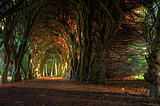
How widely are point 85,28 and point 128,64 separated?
20.7ft

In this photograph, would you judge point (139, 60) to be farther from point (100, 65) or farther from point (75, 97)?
point (75, 97)

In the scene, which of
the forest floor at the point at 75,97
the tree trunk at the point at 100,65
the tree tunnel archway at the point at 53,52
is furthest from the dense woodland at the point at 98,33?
the tree tunnel archway at the point at 53,52

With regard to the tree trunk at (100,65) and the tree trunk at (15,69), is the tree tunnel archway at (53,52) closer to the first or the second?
the tree trunk at (15,69)

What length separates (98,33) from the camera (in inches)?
327

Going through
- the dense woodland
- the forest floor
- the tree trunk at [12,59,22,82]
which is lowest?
the forest floor

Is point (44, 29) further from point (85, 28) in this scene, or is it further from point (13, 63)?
point (85, 28)

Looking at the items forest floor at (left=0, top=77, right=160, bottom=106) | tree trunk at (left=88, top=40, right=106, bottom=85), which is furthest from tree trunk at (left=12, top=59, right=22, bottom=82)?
tree trunk at (left=88, top=40, right=106, bottom=85)

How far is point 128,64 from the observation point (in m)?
14.3

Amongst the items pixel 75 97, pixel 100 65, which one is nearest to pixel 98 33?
pixel 100 65

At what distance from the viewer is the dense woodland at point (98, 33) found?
6.64 m

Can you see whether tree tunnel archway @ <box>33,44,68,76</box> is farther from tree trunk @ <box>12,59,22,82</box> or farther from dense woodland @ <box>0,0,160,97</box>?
tree trunk @ <box>12,59,22,82</box>

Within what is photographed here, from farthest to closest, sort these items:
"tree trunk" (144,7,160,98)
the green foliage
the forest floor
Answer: the green foliage
"tree trunk" (144,7,160,98)
the forest floor

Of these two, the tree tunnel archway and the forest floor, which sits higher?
the tree tunnel archway

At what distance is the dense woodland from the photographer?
21.8 feet
